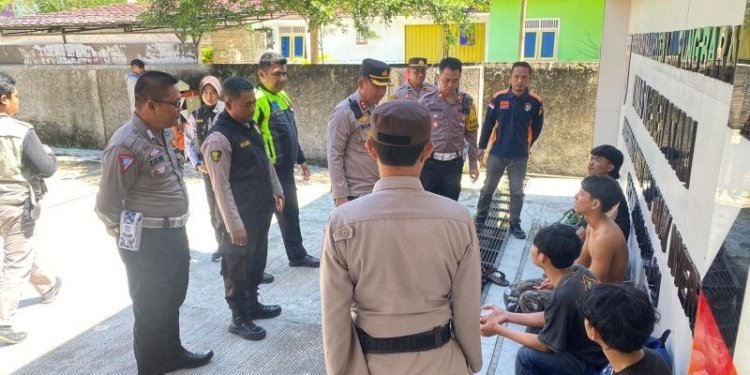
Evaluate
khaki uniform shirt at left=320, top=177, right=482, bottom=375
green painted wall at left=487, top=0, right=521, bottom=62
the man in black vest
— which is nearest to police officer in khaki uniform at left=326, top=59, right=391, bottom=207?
the man in black vest

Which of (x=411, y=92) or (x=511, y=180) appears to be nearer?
(x=511, y=180)

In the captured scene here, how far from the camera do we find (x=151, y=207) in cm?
288

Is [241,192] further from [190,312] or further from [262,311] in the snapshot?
[190,312]

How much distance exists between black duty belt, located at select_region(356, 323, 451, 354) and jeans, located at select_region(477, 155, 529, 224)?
3615 mm

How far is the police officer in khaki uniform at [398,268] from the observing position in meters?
1.71

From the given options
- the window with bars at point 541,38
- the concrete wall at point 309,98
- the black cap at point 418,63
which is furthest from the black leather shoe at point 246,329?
the window with bars at point 541,38

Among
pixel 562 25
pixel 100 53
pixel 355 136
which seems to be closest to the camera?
pixel 355 136

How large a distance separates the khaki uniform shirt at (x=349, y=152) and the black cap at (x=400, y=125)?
1.97 m

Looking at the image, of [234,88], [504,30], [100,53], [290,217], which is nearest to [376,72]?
[234,88]

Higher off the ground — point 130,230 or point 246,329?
point 130,230

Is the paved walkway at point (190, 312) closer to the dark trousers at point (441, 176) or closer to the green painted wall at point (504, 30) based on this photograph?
the dark trousers at point (441, 176)

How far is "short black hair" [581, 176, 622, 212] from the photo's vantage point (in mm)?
2979

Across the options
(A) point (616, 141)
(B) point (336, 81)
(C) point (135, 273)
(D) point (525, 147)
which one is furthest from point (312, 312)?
(B) point (336, 81)

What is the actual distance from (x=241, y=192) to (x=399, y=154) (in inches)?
77.3
